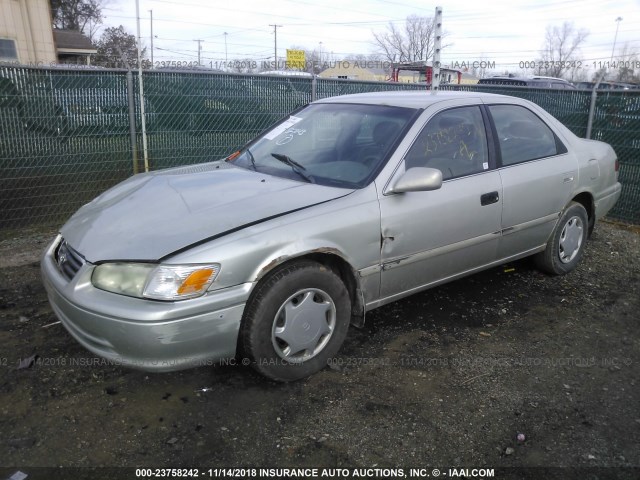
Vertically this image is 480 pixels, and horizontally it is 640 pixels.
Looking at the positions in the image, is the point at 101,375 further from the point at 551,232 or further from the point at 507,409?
the point at 551,232

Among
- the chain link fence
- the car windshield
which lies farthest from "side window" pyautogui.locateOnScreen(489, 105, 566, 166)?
the chain link fence

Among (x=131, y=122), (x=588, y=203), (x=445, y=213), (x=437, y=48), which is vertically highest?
(x=437, y=48)

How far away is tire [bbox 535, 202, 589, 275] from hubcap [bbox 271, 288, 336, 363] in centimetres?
251

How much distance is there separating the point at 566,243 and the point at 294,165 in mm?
2742

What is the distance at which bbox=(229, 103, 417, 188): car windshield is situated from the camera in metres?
3.49

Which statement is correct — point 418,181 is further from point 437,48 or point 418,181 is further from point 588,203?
point 437,48

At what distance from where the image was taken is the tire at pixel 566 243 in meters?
4.71

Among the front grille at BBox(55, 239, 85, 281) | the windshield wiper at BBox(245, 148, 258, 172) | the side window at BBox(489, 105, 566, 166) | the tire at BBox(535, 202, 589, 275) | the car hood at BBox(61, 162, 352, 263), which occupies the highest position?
the side window at BBox(489, 105, 566, 166)

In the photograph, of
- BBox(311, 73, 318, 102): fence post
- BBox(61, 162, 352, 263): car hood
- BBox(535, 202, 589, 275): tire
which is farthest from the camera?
BBox(311, 73, 318, 102): fence post

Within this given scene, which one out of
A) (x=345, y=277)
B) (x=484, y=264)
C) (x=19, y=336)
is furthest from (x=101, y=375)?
(x=484, y=264)

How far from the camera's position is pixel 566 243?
191 inches

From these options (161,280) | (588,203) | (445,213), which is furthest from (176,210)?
(588,203)

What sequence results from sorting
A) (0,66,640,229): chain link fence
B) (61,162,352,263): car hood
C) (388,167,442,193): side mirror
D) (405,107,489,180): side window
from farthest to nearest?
(0,66,640,229): chain link fence → (405,107,489,180): side window → (388,167,442,193): side mirror → (61,162,352,263): car hood

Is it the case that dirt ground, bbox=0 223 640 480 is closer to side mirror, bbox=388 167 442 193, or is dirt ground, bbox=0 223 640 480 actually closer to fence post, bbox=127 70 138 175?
side mirror, bbox=388 167 442 193
